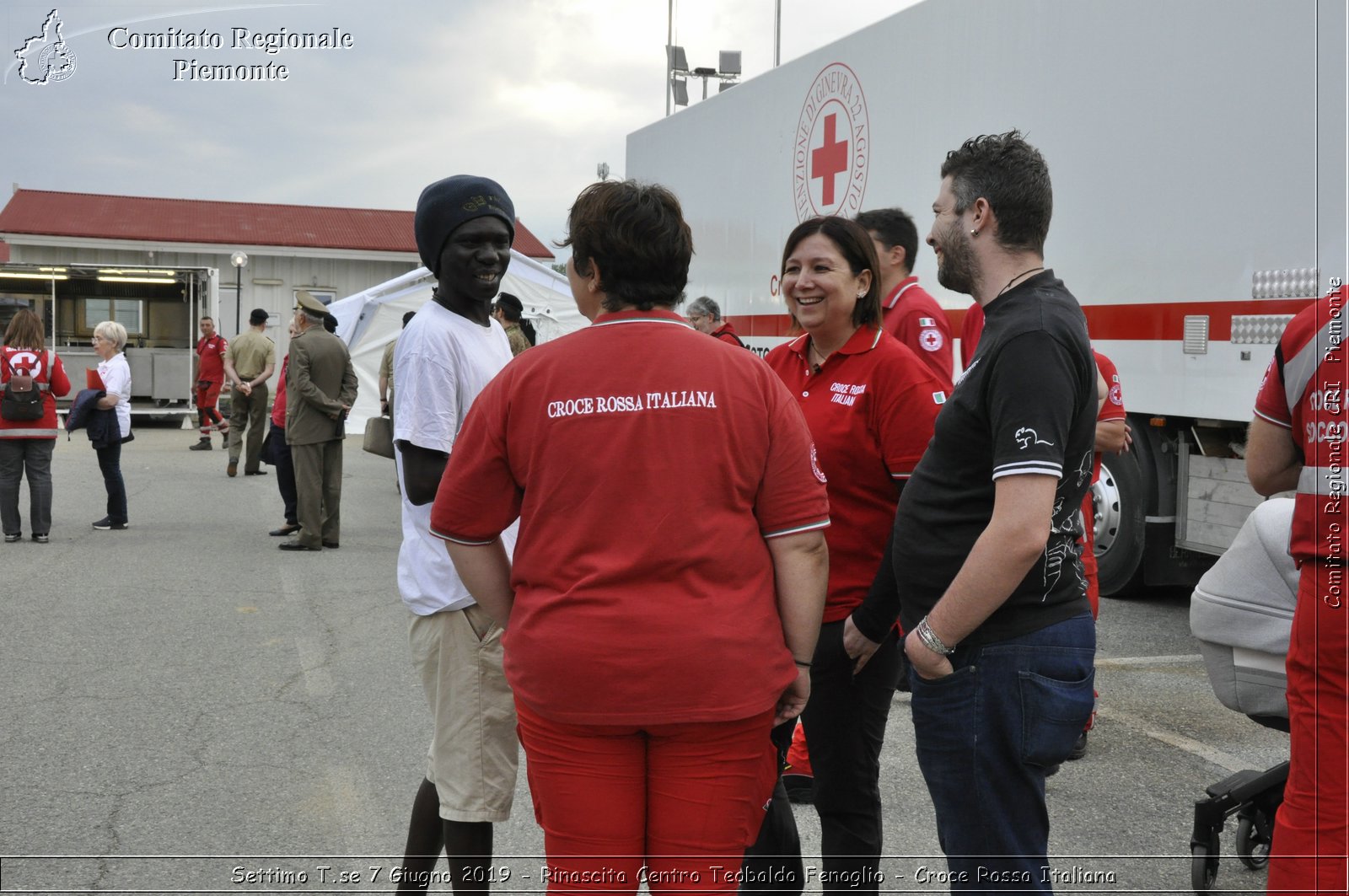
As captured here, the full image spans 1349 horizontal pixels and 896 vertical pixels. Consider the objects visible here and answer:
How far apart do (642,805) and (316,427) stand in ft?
27.1

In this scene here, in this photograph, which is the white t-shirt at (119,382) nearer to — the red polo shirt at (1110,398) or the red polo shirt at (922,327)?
the red polo shirt at (922,327)

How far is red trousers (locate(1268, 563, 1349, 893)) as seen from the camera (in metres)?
2.66

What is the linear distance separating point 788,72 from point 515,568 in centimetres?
896

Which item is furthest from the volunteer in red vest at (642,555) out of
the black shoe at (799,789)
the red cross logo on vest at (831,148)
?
the red cross logo on vest at (831,148)

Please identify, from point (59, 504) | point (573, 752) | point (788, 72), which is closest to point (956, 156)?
point (573, 752)

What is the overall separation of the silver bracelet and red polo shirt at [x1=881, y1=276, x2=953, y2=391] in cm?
228

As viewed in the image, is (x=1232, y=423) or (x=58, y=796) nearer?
(x=58, y=796)

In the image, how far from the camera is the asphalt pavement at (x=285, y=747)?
12.3ft

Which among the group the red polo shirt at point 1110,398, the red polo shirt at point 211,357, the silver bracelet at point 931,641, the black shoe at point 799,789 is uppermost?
the red polo shirt at point 211,357

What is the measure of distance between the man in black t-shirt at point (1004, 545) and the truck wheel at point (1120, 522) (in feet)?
17.1

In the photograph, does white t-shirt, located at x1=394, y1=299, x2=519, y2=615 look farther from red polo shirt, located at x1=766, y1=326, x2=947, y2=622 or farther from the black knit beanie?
red polo shirt, located at x1=766, y1=326, x2=947, y2=622

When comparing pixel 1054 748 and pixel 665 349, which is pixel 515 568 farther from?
pixel 1054 748

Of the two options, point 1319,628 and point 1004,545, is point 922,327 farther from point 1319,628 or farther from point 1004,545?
point 1004,545

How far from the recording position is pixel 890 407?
9.89 ft
